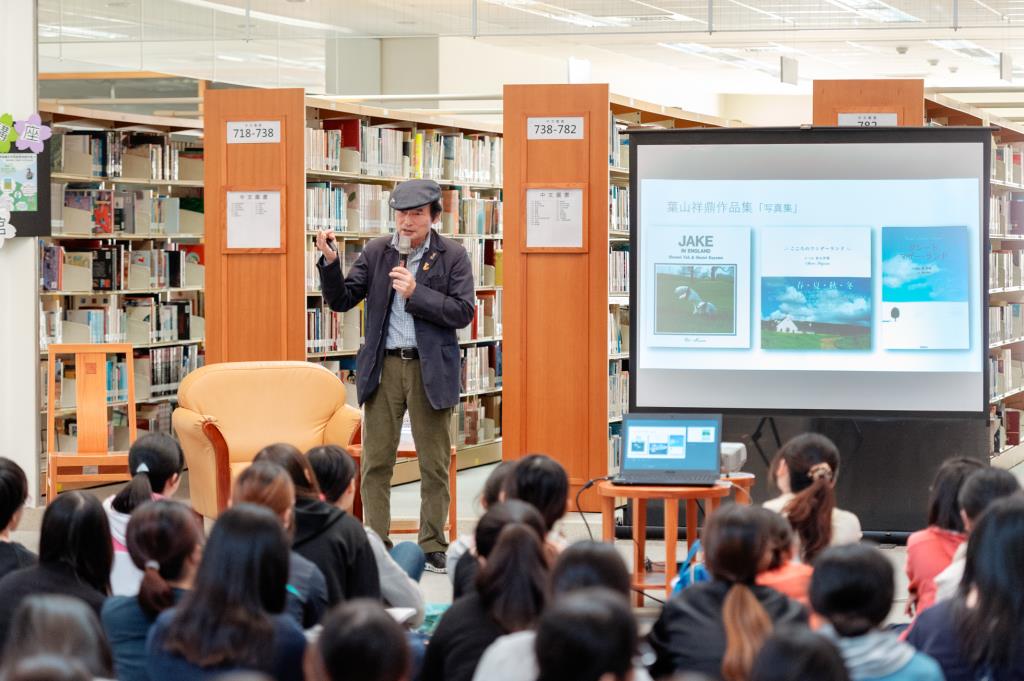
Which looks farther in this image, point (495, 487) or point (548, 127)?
point (548, 127)

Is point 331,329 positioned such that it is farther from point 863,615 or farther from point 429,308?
point 863,615

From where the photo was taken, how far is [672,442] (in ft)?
16.8

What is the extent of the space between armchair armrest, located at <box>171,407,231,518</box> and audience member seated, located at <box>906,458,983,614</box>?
10.8ft

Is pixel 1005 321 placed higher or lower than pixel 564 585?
higher

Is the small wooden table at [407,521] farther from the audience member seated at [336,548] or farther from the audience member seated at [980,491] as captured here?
the audience member seated at [980,491]

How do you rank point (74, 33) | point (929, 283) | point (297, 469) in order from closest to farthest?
point (297, 469), point (929, 283), point (74, 33)

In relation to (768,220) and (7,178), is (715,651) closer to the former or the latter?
(768,220)

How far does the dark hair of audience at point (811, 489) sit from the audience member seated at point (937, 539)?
0.31 m

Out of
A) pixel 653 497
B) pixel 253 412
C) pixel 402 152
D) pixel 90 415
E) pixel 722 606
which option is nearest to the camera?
pixel 722 606

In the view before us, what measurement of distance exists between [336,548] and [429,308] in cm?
219

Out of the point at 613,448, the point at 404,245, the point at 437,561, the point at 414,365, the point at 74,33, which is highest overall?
the point at 74,33

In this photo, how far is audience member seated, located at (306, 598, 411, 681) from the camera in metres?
2.22

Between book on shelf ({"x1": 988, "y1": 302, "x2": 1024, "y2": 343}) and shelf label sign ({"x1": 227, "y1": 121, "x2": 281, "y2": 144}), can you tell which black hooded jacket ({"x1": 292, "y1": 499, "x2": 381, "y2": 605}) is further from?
book on shelf ({"x1": 988, "y1": 302, "x2": 1024, "y2": 343})

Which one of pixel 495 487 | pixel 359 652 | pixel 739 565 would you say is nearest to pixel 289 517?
pixel 495 487
